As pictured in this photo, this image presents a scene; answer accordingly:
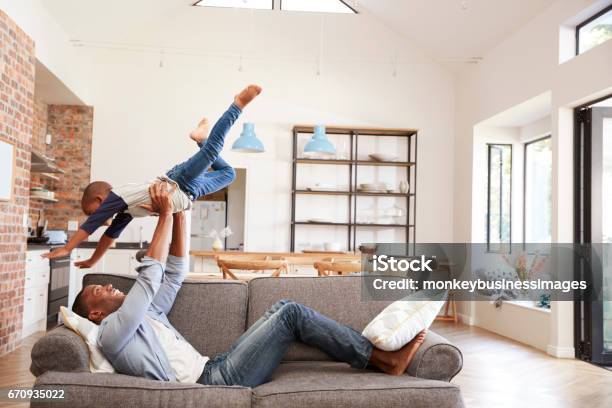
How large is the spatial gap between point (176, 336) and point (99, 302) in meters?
0.37

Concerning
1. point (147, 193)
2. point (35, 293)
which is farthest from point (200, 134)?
point (35, 293)

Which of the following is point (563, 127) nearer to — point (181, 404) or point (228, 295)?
point (228, 295)

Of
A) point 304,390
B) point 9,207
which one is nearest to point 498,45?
point 9,207

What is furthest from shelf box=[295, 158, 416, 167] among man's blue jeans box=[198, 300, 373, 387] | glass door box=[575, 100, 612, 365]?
man's blue jeans box=[198, 300, 373, 387]

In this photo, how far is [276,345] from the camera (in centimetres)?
279

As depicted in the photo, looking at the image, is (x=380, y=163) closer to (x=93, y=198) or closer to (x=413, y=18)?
(x=413, y=18)

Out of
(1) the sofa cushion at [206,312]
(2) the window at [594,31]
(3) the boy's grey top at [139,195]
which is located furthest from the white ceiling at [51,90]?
(2) the window at [594,31]

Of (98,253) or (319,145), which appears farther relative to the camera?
(319,145)

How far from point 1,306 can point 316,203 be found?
15.2 feet

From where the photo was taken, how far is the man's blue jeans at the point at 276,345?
107 inches

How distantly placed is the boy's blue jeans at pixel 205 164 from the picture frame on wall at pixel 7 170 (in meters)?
2.52

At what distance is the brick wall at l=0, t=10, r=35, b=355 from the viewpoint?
526 cm

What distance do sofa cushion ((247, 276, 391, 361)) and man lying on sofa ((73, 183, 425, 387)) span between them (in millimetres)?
286

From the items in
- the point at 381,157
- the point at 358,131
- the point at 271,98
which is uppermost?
the point at 271,98
